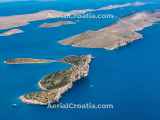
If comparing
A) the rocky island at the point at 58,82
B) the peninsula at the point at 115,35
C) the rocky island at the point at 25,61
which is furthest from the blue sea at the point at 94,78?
the peninsula at the point at 115,35

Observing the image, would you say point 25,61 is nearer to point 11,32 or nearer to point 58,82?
point 58,82

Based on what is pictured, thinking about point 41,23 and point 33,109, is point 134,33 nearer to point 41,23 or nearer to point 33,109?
point 41,23

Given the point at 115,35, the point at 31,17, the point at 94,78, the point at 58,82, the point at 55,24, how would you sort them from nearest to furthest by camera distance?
1. the point at 58,82
2. the point at 94,78
3. the point at 115,35
4. the point at 55,24
5. the point at 31,17

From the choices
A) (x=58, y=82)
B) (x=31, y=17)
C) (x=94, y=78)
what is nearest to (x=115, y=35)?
(x=94, y=78)

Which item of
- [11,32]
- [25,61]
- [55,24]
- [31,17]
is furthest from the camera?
A: [31,17]

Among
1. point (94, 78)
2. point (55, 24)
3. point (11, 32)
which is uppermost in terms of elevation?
point (55, 24)

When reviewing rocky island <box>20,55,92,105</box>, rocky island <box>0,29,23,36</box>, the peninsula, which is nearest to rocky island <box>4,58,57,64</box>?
rocky island <box>20,55,92,105</box>

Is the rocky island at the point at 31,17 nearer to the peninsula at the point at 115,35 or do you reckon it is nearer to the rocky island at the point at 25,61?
the peninsula at the point at 115,35

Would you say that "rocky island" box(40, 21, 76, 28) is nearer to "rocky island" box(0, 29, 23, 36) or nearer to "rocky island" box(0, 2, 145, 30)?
"rocky island" box(0, 2, 145, 30)
